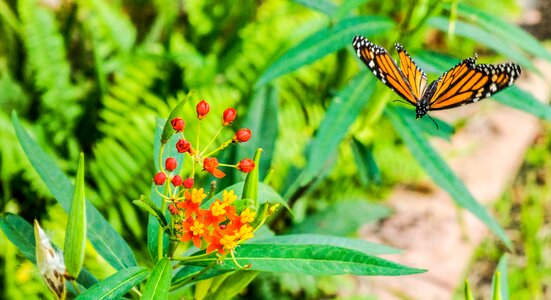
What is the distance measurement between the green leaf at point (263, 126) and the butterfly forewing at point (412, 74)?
44 centimetres

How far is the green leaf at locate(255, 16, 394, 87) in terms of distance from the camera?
1.16 metres

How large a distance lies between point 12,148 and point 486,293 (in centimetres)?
167

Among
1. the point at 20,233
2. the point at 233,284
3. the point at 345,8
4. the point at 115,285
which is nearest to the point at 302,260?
the point at 233,284

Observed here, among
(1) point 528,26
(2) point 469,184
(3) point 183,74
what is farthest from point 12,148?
(1) point 528,26

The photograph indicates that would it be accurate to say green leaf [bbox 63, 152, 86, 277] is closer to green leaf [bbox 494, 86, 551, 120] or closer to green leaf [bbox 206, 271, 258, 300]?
green leaf [bbox 206, 271, 258, 300]

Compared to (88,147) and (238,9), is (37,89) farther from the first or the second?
(238,9)

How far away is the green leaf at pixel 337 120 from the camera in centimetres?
115

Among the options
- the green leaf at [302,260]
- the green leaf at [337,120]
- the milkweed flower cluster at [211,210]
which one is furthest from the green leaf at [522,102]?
A: the milkweed flower cluster at [211,210]

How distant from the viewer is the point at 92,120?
2.06 meters

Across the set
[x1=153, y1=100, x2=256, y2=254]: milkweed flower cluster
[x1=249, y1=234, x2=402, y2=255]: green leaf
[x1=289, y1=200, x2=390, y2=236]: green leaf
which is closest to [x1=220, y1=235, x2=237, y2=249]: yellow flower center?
[x1=153, y1=100, x2=256, y2=254]: milkweed flower cluster

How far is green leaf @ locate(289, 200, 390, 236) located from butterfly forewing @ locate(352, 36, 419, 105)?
848 millimetres

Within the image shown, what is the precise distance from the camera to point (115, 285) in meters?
0.79

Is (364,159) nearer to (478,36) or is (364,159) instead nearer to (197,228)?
(478,36)

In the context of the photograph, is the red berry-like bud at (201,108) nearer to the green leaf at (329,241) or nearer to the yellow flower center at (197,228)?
the yellow flower center at (197,228)
